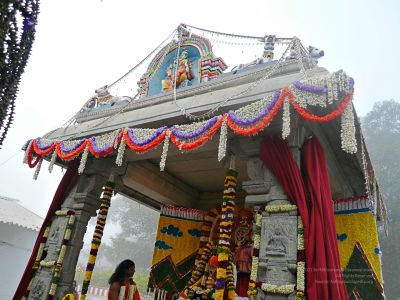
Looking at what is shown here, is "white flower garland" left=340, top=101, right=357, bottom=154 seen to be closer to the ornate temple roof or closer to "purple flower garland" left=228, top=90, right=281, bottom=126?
the ornate temple roof

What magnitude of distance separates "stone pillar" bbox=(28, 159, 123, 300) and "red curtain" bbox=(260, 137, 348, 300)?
361cm

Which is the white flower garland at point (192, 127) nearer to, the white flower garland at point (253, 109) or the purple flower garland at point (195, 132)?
the purple flower garland at point (195, 132)

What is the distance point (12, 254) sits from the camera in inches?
470

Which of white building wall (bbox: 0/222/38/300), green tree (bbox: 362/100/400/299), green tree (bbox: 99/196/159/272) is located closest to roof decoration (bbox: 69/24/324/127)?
white building wall (bbox: 0/222/38/300)

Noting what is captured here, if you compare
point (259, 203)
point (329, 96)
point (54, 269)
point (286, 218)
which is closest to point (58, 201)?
point (54, 269)

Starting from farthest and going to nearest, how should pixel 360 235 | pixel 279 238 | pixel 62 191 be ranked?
1. pixel 62 191
2. pixel 360 235
3. pixel 279 238

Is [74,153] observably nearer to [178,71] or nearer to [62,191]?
[62,191]

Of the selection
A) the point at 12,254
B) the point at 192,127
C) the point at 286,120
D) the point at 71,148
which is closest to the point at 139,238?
the point at 12,254

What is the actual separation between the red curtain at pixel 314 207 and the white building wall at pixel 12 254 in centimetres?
1066

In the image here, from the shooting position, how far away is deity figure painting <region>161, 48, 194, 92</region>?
6.81m

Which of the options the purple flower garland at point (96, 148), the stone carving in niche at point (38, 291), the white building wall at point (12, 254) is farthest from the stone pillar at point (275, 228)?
the white building wall at point (12, 254)

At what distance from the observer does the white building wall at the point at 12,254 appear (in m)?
11.6

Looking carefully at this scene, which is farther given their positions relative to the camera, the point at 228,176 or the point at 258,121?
the point at 228,176

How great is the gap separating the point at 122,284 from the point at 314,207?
10.8ft
